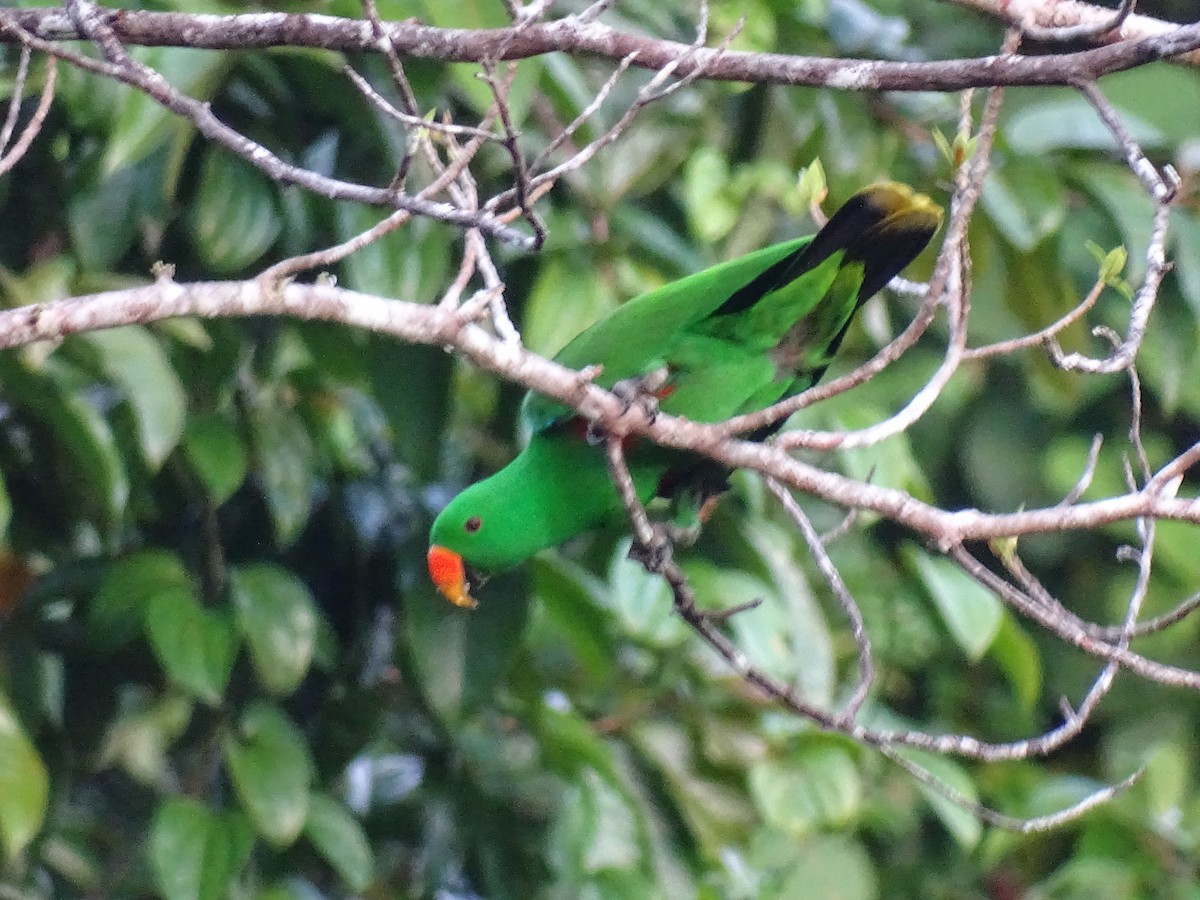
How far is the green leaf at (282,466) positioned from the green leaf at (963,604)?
1059 millimetres

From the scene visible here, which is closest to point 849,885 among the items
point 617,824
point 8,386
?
point 617,824

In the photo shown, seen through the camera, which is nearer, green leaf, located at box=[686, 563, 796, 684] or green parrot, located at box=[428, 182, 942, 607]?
green parrot, located at box=[428, 182, 942, 607]

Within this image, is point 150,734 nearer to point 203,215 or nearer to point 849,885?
point 203,215

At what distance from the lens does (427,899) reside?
8.37 ft

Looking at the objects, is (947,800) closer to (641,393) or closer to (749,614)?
(749,614)

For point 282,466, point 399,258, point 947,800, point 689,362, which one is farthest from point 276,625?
point 947,800

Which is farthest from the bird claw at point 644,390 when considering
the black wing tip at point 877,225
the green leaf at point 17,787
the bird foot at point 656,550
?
the green leaf at point 17,787

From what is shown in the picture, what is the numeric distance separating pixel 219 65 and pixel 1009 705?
3.18 meters

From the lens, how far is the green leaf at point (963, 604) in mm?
2410

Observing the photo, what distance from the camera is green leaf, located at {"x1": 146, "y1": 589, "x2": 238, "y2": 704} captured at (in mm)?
1999

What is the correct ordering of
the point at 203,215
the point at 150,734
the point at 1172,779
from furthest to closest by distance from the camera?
1. the point at 1172,779
2. the point at 150,734
3. the point at 203,215

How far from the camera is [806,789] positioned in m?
2.54

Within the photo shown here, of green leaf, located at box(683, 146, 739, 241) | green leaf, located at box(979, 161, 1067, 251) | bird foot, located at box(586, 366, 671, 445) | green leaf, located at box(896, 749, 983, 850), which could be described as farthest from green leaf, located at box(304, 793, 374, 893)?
green leaf, located at box(979, 161, 1067, 251)

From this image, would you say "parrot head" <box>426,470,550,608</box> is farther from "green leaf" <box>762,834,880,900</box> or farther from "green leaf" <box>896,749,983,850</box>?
"green leaf" <box>762,834,880,900</box>
